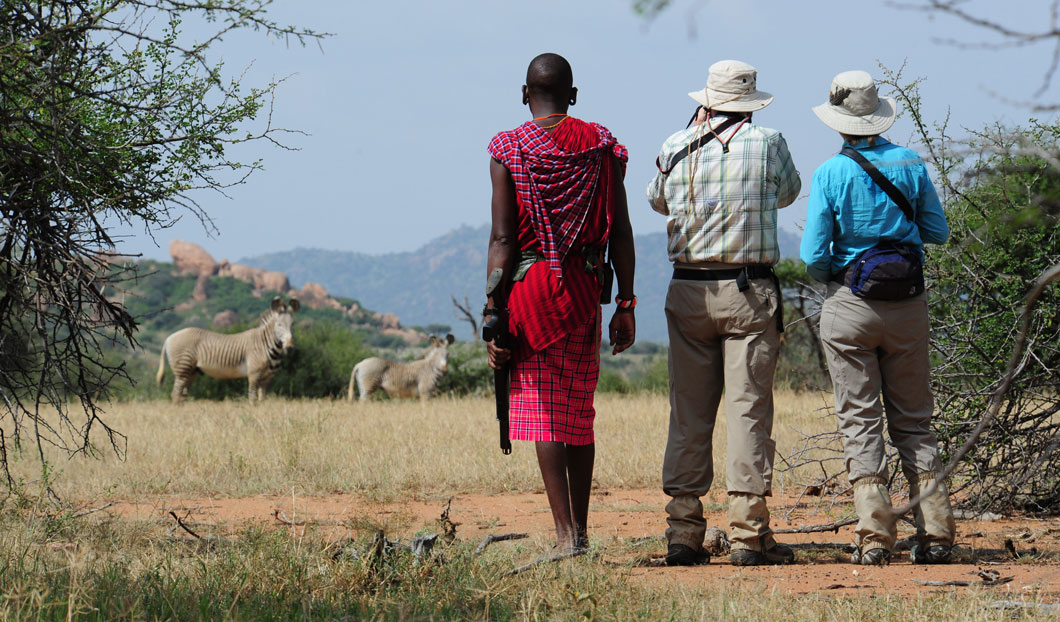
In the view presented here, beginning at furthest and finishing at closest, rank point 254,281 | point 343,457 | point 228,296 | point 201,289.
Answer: point 254,281 → point 201,289 → point 228,296 → point 343,457

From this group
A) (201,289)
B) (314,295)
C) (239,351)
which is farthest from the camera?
(314,295)

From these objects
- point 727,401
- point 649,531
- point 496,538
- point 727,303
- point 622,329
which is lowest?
point 649,531

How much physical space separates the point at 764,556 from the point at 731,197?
173cm

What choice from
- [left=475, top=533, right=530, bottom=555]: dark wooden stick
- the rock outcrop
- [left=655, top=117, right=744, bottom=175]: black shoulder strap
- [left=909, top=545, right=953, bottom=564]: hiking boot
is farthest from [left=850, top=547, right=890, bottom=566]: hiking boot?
the rock outcrop

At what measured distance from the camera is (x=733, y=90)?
5.08 metres

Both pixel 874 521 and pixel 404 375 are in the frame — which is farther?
pixel 404 375

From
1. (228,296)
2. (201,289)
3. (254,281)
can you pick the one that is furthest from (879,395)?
(254,281)

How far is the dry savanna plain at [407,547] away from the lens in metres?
3.73

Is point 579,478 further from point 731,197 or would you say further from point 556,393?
point 731,197

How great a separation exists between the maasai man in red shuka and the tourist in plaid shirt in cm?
30

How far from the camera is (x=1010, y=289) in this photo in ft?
20.2

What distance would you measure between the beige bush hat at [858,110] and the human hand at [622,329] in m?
1.35

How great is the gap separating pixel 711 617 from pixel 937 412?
126 inches

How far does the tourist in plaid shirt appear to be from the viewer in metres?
4.93
